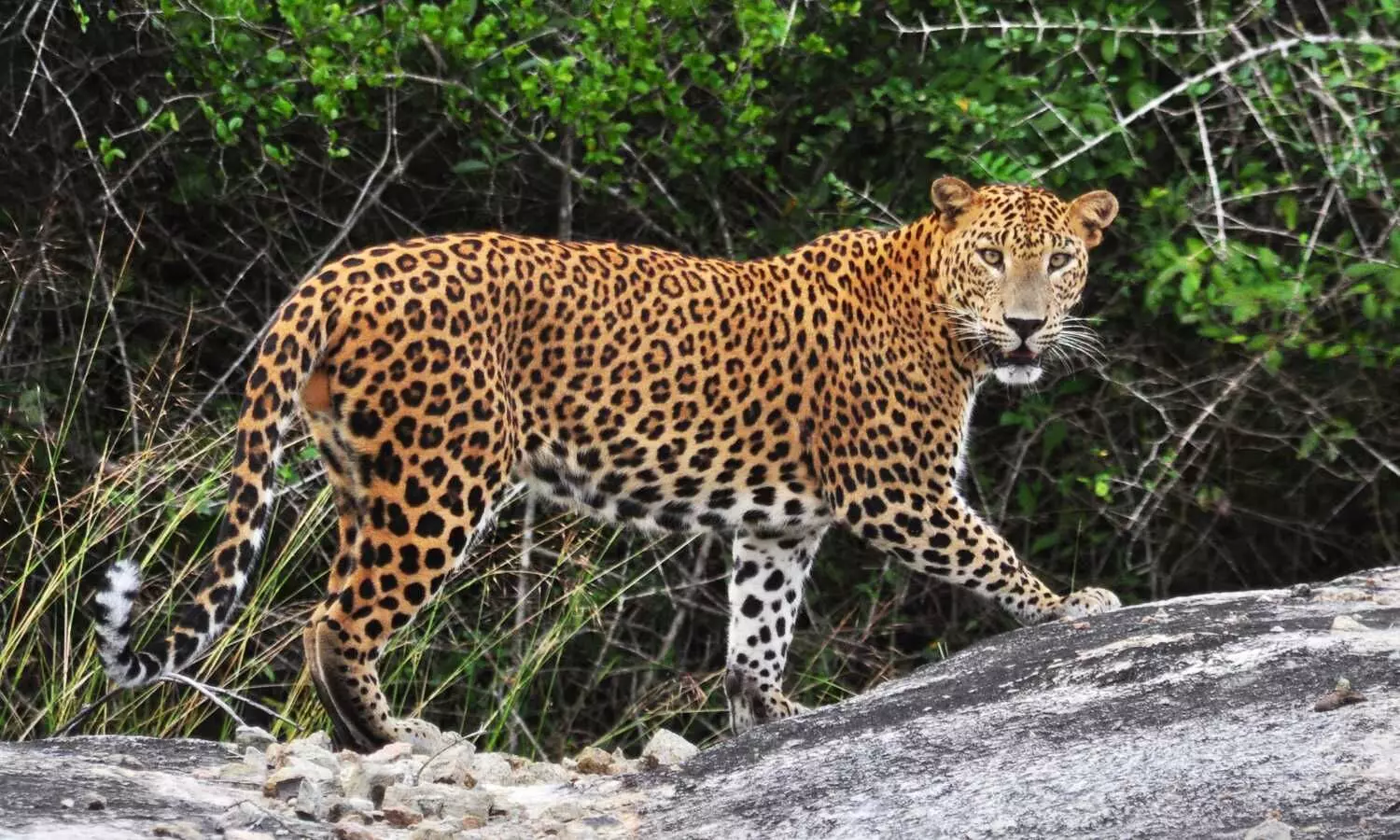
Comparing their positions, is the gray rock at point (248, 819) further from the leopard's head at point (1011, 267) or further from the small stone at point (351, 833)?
the leopard's head at point (1011, 267)

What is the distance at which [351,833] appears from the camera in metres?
4.90

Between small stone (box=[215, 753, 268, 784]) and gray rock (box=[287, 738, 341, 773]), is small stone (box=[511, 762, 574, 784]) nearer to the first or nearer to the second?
gray rock (box=[287, 738, 341, 773])

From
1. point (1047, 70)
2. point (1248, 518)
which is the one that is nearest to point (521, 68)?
point (1047, 70)

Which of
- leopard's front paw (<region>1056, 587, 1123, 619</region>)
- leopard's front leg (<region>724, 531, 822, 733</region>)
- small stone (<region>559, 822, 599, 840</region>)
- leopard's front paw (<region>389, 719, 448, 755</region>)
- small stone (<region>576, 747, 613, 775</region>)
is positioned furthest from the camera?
leopard's front leg (<region>724, 531, 822, 733</region>)

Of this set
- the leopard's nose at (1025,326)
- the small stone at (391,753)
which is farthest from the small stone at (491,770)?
the leopard's nose at (1025,326)

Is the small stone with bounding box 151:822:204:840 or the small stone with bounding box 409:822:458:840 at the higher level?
the small stone with bounding box 151:822:204:840

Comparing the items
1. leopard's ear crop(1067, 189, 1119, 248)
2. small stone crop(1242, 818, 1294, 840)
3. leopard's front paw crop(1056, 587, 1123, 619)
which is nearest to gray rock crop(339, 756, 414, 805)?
small stone crop(1242, 818, 1294, 840)

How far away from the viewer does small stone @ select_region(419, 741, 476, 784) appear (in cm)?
559

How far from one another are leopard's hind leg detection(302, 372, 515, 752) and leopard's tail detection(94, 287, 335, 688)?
0.15 metres

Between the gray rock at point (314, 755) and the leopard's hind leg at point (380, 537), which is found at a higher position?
the leopard's hind leg at point (380, 537)

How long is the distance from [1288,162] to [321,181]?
3.97m

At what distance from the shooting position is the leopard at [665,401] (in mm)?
6199

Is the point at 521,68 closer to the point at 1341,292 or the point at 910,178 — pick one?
the point at 910,178

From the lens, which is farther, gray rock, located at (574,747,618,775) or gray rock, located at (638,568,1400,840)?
gray rock, located at (574,747,618,775)
